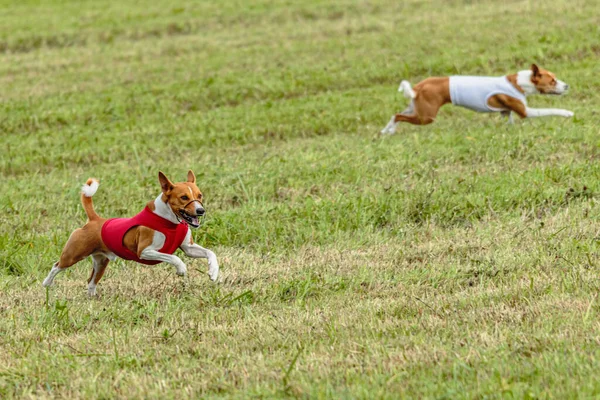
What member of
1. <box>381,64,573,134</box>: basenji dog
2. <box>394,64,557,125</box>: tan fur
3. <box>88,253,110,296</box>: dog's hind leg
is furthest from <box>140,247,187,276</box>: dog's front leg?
<box>394,64,557,125</box>: tan fur

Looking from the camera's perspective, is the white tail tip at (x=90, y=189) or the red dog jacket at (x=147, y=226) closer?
the red dog jacket at (x=147, y=226)

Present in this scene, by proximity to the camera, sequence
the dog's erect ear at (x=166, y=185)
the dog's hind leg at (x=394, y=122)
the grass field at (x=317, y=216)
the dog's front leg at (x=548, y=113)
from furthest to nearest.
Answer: the dog's hind leg at (x=394, y=122)
the dog's front leg at (x=548, y=113)
the dog's erect ear at (x=166, y=185)
the grass field at (x=317, y=216)

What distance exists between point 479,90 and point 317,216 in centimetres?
382

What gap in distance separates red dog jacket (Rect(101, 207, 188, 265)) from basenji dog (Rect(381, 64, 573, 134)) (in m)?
5.48

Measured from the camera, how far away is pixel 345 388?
4266mm

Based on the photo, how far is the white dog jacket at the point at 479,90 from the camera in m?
11.2

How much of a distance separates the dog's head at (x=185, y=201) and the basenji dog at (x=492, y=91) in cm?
551

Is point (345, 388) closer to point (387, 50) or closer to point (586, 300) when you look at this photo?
point (586, 300)

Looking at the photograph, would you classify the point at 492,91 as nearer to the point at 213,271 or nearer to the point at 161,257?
the point at 213,271

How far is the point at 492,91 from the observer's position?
1117cm

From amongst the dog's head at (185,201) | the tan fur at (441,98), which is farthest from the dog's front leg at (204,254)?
the tan fur at (441,98)

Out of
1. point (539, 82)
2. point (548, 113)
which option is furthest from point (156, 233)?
point (539, 82)

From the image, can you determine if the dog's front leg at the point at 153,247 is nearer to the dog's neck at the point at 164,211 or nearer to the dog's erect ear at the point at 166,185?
the dog's neck at the point at 164,211

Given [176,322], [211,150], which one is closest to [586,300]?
[176,322]
